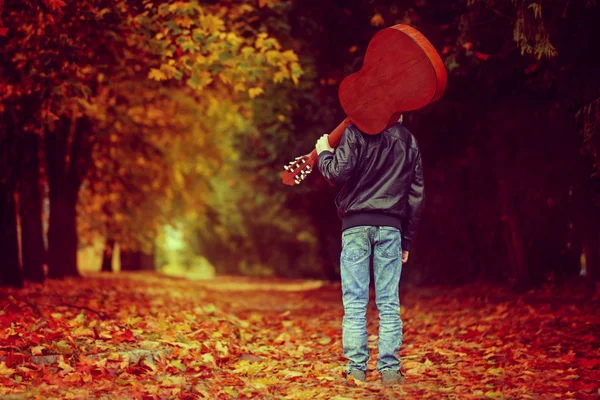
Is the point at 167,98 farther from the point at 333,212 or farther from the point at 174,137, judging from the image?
the point at 333,212

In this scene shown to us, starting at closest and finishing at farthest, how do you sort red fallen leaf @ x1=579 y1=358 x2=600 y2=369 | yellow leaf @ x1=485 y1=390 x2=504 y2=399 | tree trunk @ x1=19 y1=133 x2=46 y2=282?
yellow leaf @ x1=485 y1=390 x2=504 y2=399 → red fallen leaf @ x1=579 y1=358 x2=600 y2=369 → tree trunk @ x1=19 y1=133 x2=46 y2=282

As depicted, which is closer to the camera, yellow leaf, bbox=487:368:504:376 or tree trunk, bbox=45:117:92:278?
yellow leaf, bbox=487:368:504:376

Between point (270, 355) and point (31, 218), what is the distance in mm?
9564

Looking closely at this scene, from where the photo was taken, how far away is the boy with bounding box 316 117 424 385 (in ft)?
18.2

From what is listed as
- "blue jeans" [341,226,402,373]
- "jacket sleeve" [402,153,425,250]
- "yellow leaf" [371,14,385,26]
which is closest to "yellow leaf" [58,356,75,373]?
"blue jeans" [341,226,402,373]

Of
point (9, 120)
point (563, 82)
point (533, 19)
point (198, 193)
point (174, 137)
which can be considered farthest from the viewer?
point (198, 193)

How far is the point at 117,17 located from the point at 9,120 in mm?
2967

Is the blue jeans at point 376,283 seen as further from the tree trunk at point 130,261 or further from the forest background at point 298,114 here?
the tree trunk at point 130,261

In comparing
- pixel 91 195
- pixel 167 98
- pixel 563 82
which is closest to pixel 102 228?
pixel 91 195

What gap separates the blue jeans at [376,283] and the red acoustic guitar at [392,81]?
2.68ft

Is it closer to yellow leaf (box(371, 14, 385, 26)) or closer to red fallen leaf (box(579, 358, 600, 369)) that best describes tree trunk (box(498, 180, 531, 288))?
yellow leaf (box(371, 14, 385, 26))

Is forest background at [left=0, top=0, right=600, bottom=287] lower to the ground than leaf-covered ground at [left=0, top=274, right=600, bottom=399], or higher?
higher

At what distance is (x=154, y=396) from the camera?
17.0 ft

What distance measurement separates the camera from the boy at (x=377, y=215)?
5551 millimetres
